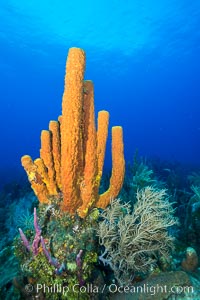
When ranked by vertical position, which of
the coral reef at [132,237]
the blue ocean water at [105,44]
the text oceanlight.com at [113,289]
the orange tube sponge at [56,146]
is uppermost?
the blue ocean water at [105,44]

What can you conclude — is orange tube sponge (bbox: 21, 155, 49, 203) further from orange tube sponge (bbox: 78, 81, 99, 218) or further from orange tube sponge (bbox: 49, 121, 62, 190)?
orange tube sponge (bbox: 78, 81, 99, 218)

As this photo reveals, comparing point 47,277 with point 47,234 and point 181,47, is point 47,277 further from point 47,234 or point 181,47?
point 181,47

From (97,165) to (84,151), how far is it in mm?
400

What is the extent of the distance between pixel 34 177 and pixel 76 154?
88cm

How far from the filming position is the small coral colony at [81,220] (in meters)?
3.06

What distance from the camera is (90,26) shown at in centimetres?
3753

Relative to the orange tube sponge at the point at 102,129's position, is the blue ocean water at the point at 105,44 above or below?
above

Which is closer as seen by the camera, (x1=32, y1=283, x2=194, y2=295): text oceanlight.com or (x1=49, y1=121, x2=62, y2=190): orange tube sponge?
(x1=32, y1=283, x2=194, y2=295): text oceanlight.com

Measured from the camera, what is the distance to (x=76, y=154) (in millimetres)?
3199

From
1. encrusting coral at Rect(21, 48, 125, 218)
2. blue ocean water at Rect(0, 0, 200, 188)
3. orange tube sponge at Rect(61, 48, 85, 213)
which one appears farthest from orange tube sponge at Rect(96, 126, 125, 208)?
blue ocean water at Rect(0, 0, 200, 188)

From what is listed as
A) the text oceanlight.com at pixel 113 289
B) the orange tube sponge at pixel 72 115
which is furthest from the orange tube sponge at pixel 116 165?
the text oceanlight.com at pixel 113 289

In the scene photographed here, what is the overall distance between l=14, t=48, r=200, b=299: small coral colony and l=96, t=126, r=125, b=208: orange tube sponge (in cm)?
2

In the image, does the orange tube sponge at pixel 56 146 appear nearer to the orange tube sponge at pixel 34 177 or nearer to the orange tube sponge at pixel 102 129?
the orange tube sponge at pixel 34 177

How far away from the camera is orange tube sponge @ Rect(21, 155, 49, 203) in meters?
3.60
